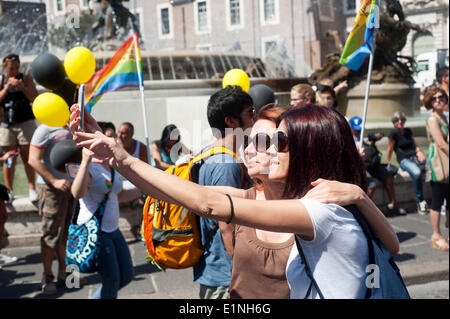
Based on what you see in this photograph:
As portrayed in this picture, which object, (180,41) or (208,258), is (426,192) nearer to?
(208,258)

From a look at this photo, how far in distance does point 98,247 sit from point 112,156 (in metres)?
1.80

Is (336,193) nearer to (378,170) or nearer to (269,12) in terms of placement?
(378,170)

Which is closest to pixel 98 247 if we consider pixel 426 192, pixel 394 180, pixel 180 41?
pixel 394 180

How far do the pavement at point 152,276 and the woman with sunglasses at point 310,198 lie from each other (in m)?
2.83

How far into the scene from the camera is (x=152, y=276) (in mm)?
4883

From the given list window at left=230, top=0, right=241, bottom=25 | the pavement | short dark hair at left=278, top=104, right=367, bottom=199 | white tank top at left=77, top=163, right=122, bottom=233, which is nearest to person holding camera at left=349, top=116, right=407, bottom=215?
the pavement

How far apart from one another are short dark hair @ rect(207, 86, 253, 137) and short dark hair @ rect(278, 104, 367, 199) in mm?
896

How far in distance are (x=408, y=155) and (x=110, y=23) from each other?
8481 mm

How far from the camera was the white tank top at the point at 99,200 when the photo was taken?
134 inches

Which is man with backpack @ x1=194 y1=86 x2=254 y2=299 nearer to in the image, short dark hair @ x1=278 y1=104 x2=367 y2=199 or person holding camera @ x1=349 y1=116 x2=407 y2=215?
short dark hair @ x1=278 y1=104 x2=367 y2=199

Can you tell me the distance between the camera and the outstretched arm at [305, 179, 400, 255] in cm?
154

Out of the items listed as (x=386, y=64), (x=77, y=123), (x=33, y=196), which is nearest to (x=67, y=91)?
(x=77, y=123)

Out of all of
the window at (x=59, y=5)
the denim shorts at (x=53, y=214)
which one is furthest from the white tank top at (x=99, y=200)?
the window at (x=59, y=5)
